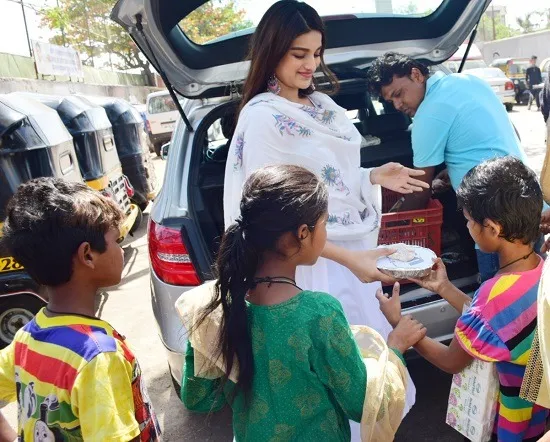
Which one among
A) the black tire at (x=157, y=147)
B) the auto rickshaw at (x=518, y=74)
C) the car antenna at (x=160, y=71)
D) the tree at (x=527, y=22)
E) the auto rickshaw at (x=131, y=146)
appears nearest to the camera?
the car antenna at (x=160, y=71)

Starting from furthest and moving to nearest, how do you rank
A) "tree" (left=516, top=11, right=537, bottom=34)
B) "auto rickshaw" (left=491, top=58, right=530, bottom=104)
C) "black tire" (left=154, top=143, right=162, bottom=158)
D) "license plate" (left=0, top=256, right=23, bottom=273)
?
1. "tree" (left=516, top=11, right=537, bottom=34)
2. "auto rickshaw" (left=491, top=58, right=530, bottom=104)
3. "black tire" (left=154, top=143, right=162, bottom=158)
4. "license plate" (left=0, top=256, right=23, bottom=273)

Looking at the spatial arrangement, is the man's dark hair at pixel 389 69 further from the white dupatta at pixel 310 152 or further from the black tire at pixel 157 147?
the black tire at pixel 157 147

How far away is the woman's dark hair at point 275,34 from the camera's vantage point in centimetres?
186

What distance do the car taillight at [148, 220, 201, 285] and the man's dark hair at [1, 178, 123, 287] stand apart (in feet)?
3.32

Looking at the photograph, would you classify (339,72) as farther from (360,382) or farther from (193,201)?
(360,382)

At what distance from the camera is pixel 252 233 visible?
127cm

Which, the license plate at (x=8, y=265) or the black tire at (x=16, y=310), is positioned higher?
the license plate at (x=8, y=265)

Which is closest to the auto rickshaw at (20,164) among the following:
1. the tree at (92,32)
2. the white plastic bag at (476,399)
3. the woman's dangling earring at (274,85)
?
→ the woman's dangling earring at (274,85)

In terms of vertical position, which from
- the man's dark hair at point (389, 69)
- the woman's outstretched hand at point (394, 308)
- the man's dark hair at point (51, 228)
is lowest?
the woman's outstretched hand at point (394, 308)

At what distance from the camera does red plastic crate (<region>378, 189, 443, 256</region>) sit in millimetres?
2404

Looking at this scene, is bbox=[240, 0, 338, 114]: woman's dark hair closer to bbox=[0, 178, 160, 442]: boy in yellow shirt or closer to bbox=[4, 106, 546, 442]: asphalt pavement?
bbox=[0, 178, 160, 442]: boy in yellow shirt

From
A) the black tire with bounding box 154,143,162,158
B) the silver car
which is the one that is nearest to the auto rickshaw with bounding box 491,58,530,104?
→ the black tire with bounding box 154,143,162,158

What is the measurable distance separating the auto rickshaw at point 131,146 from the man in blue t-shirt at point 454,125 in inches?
186

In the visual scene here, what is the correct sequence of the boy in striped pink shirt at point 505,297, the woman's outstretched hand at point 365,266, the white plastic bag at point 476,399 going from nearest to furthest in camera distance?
the boy in striped pink shirt at point 505,297 → the white plastic bag at point 476,399 → the woman's outstretched hand at point 365,266
